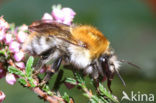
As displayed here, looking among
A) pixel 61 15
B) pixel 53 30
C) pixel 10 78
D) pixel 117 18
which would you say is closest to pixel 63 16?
pixel 61 15

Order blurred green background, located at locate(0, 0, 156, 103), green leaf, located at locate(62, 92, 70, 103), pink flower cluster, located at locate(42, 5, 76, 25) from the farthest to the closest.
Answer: blurred green background, located at locate(0, 0, 156, 103), pink flower cluster, located at locate(42, 5, 76, 25), green leaf, located at locate(62, 92, 70, 103)

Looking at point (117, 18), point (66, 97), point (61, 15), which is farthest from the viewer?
point (117, 18)

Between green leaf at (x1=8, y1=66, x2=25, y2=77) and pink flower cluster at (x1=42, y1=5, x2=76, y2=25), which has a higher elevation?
pink flower cluster at (x1=42, y1=5, x2=76, y2=25)

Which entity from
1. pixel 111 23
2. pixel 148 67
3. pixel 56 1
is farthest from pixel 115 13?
pixel 148 67

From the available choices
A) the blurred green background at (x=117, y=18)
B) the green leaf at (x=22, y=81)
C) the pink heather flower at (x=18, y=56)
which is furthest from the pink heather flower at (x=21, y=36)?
the blurred green background at (x=117, y=18)

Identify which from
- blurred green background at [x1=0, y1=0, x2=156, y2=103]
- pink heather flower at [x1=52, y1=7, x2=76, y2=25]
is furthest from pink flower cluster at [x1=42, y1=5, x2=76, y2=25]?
blurred green background at [x1=0, y1=0, x2=156, y2=103]

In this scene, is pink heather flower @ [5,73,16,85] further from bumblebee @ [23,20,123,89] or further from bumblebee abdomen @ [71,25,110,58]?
bumblebee abdomen @ [71,25,110,58]

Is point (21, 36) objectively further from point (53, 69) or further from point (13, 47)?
point (53, 69)

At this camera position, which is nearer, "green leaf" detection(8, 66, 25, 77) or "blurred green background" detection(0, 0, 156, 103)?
"green leaf" detection(8, 66, 25, 77)

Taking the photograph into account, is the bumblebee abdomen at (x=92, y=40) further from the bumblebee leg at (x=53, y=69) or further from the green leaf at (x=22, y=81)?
the green leaf at (x=22, y=81)

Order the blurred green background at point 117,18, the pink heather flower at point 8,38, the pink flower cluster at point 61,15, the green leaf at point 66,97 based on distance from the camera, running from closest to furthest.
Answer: the green leaf at point 66,97, the pink heather flower at point 8,38, the pink flower cluster at point 61,15, the blurred green background at point 117,18
